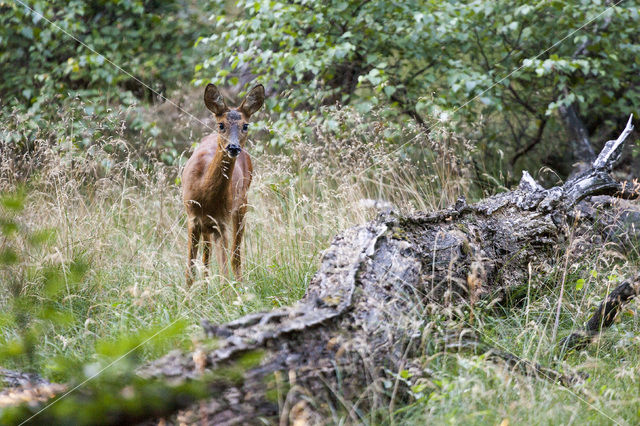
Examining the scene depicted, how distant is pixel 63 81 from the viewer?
8.83 meters

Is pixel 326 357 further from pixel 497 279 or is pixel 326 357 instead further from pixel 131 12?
pixel 131 12

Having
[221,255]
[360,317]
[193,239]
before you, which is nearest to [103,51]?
[193,239]

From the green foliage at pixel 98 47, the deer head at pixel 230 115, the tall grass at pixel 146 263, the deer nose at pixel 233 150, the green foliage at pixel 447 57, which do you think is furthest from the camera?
the green foliage at pixel 98 47

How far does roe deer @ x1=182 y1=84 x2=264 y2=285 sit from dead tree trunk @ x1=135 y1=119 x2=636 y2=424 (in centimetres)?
176

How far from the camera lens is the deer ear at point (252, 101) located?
16.3 feet

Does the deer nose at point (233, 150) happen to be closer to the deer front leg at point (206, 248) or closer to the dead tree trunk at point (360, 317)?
the deer front leg at point (206, 248)

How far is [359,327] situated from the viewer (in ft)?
8.14

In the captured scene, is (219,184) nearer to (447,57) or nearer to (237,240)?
(237,240)

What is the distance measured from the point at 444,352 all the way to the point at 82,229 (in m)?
2.99

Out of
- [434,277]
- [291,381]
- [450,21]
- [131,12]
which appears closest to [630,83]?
[450,21]

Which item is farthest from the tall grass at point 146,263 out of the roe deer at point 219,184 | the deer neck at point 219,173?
the deer neck at point 219,173

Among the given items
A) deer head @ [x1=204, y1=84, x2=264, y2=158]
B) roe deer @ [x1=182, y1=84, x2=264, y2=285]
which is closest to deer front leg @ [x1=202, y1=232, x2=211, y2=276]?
roe deer @ [x1=182, y1=84, x2=264, y2=285]

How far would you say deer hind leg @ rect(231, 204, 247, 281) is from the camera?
14.0 feet

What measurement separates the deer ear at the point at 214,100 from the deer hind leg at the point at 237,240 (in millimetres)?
751
